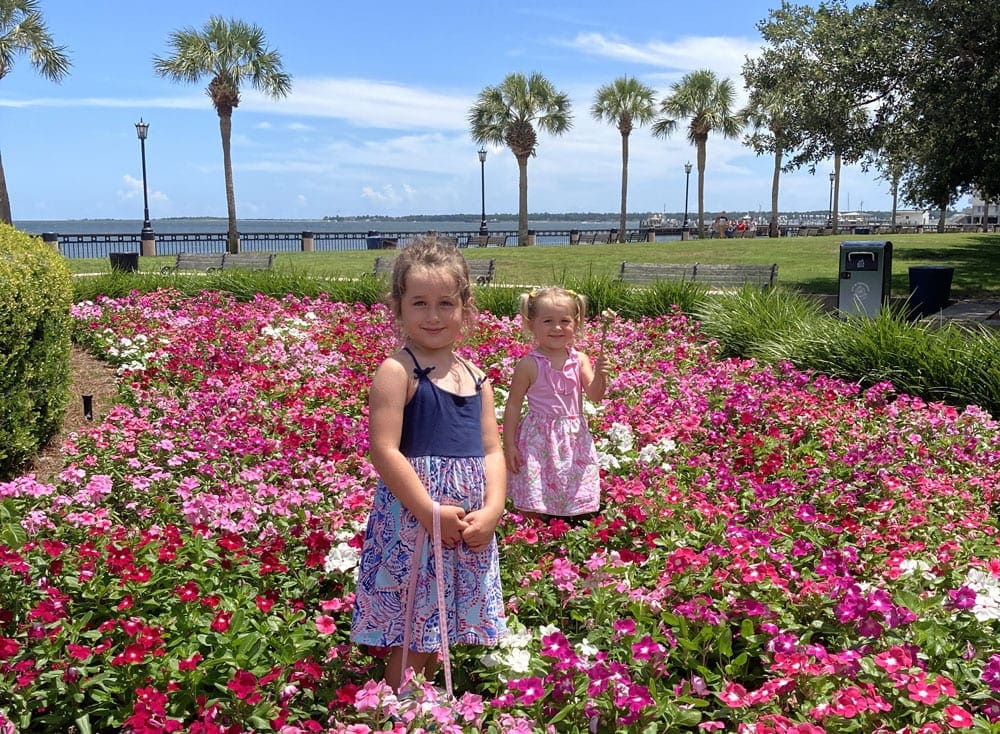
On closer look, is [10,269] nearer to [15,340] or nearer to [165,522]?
[15,340]

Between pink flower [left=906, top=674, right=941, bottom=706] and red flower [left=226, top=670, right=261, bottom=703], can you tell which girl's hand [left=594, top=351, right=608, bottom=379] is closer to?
pink flower [left=906, top=674, right=941, bottom=706]

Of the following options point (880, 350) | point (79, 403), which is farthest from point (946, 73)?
point (79, 403)

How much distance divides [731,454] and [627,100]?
163ft

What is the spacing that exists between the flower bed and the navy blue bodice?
65cm

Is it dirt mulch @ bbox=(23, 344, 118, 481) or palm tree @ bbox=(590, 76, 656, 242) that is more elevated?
palm tree @ bbox=(590, 76, 656, 242)

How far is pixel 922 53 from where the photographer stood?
44.2 ft

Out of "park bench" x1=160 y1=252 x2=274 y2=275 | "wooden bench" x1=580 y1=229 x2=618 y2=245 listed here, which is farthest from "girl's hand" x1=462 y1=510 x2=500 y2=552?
"wooden bench" x1=580 y1=229 x2=618 y2=245

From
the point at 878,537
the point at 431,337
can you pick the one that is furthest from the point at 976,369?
the point at 431,337

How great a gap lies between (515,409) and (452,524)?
158 centimetres

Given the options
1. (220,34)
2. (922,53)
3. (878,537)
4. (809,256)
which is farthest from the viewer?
(220,34)

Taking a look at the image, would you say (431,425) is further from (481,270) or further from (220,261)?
(220,261)

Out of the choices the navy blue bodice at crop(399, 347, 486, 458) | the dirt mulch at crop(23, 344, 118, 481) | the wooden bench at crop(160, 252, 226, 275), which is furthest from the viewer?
the wooden bench at crop(160, 252, 226, 275)

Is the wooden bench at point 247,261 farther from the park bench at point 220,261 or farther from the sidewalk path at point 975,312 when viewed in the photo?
the sidewalk path at point 975,312

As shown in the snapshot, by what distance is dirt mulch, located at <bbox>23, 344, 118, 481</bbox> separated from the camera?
543cm
